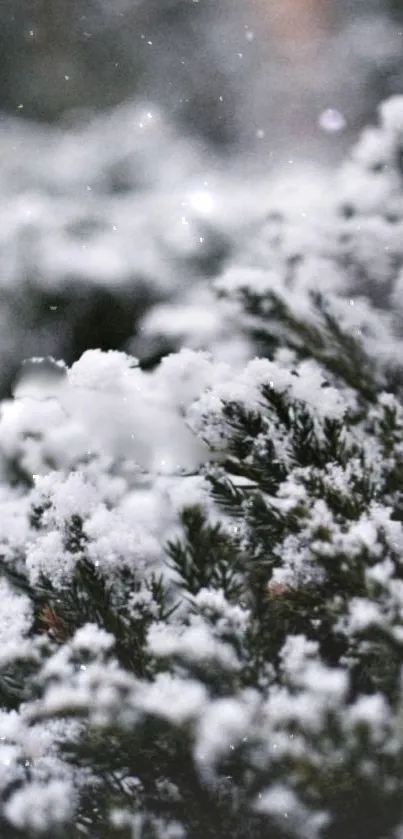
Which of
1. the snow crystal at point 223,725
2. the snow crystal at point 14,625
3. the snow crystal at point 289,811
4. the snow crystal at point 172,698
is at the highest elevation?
the snow crystal at point 14,625

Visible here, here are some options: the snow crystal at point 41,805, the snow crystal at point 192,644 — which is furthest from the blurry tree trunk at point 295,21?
the snow crystal at point 41,805

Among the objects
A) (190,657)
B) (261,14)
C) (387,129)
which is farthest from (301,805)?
(261,14)

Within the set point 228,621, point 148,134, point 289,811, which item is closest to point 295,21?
point 148,134

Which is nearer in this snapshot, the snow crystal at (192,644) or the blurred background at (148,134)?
the snow crystal at (192,644)

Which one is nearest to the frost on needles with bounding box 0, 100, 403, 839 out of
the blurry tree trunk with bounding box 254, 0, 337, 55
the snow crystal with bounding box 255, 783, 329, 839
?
the snow crystal with bounding box 255, 783, 329, 839

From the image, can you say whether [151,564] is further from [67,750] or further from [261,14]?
[261,14]

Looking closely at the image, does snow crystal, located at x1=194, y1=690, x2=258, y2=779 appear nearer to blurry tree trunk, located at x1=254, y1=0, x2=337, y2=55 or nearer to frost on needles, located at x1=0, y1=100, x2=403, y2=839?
frost on needles, located at x1=0, y1=100, x2=403, y2=839

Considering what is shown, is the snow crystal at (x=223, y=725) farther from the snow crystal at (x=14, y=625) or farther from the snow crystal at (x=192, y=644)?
the snow crystal at (x=14, y=625)
